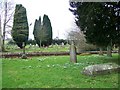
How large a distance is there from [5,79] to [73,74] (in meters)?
2.78

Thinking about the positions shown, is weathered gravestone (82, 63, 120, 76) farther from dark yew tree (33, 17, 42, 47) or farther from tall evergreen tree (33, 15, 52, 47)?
dark yew tree (33, 17, 42, 47)

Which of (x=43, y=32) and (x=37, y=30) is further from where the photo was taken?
(x=37, y=30)

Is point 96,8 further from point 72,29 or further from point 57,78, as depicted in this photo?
point 72,29

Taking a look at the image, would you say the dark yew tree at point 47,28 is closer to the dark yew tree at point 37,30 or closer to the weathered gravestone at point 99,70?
the dark yew tree at point 37,30

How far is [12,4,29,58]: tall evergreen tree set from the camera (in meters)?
37.5

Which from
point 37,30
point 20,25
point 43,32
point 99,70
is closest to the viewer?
point 99,70

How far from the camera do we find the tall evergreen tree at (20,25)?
3745 centimetres

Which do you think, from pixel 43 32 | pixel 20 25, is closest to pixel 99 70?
pixel 20 25

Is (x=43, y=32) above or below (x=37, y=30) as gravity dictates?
below

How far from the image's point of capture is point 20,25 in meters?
40.7

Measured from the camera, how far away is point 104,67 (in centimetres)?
1079

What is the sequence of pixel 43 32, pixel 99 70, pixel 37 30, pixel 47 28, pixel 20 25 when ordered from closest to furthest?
pixel 99 70 → pixel 20 25 → pixel 43 32 → pixel 37 30 → pixel 47 28

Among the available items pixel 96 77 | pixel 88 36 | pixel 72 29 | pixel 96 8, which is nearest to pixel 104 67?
pixel 96 77

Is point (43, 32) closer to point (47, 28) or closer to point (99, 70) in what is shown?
point (47, 28)
